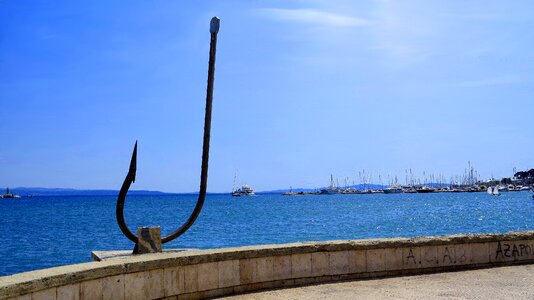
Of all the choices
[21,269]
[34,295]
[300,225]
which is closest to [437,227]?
[300,225]

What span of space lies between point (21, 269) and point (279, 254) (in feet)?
89.5

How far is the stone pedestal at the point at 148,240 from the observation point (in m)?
8.98

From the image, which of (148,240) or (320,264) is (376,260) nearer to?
(320,264)

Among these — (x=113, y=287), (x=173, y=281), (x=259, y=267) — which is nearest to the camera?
(x=113, y=287)

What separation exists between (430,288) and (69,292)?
192 inches

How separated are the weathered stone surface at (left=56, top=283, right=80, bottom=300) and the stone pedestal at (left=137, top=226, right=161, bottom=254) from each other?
93.6 inches

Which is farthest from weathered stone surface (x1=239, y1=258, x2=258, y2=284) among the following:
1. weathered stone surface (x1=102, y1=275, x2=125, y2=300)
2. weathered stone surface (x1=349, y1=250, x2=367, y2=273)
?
weathered stone surface (x1=102, y1=275, x2=125, y2=300)

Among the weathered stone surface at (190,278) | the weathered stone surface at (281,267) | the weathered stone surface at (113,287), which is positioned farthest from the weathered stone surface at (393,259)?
the weathered stone surface at (113,287)

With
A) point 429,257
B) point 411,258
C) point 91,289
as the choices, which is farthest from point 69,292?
point 429,257

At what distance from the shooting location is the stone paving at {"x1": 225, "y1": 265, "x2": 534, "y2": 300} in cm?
830

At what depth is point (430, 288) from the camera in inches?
348

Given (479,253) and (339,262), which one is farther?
(479,253)

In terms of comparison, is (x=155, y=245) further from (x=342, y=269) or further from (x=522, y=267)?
(x=522, y=267)

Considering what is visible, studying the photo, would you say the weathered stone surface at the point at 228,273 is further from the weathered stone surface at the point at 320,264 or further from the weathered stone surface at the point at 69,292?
the weathered stone surface at the point at 69,292
